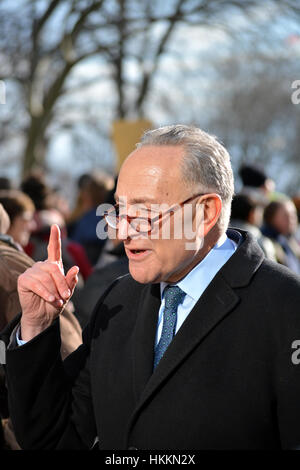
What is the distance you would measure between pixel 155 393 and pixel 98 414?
0.92 feet

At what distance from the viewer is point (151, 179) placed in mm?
2285

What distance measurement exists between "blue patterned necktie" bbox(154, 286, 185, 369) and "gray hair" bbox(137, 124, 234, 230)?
0.27 meters

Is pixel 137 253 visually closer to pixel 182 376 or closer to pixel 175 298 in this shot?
pixel 175 298

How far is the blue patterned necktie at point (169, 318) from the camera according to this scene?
2.37m

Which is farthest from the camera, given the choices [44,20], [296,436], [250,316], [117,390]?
[44,20]

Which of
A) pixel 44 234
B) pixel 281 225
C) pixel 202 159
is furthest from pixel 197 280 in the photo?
pixel 281 225

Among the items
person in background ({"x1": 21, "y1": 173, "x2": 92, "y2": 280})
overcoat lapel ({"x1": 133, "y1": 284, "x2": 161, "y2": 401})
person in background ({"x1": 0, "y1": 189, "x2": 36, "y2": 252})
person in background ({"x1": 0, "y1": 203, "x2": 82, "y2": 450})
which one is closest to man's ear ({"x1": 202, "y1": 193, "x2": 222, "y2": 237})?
overcoat lapel ({"x1": 133, "y1": 284, "x2": 161, "y2": 401})

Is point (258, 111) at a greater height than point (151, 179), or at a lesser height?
lesser

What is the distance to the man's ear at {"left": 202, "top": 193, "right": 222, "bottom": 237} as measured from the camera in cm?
235

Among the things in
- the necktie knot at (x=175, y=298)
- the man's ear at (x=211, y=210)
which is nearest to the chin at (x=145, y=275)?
the necktie knot at (x=175, y=298)

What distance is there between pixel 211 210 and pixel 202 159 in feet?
0.55

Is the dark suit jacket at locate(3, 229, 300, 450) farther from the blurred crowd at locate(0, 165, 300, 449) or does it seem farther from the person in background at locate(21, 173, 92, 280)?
the person in background at locate(21, 173, 92, 280)
